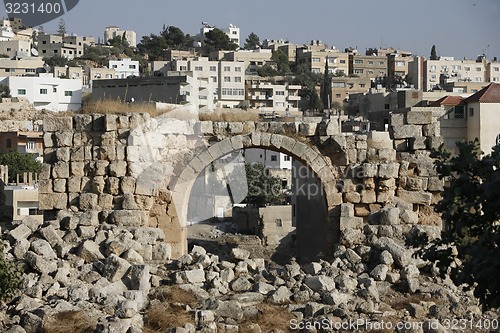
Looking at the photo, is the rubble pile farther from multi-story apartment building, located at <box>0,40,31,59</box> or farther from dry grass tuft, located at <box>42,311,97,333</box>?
multi-story apartment building, located at <box>0,40,31,59</box>

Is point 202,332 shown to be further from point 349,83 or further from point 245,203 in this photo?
point 349,83

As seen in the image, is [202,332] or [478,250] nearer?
[478,250]

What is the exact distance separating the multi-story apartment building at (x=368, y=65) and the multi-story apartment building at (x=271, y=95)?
2047 cm

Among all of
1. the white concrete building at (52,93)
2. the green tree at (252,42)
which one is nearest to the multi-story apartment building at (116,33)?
the green tree at (252,42)

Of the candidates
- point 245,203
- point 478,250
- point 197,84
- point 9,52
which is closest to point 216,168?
point 245,203

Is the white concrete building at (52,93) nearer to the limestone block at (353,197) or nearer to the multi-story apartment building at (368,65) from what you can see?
the multi-story apartment building at (368,65)

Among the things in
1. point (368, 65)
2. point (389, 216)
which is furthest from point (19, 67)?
point (389, 216)

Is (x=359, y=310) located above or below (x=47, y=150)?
below

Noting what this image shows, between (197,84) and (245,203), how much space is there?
17.2 metres

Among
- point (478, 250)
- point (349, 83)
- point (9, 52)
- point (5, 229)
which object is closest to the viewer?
point (478, 250)

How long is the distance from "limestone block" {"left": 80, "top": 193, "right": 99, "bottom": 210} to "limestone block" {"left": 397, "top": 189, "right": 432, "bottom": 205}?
188 inches

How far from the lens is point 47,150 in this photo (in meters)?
13.9

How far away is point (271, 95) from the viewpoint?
84625mm

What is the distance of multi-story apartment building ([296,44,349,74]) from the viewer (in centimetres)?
10231
